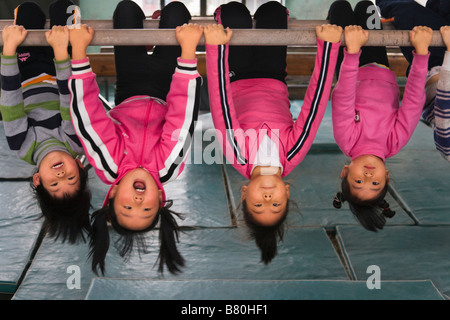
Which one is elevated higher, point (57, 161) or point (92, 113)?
point (92, 113)

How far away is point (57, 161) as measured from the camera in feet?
5.17

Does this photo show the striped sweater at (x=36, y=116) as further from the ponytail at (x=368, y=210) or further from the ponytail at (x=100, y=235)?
the ponytail at (x=368, y=210)

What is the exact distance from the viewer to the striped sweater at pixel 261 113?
1458mm

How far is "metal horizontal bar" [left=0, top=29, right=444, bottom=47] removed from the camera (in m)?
1.40

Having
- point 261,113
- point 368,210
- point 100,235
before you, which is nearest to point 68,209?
point 100,235

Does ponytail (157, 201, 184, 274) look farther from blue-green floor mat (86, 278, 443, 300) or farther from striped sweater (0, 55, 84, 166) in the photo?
striped sweater (0, 55, 84, 166)

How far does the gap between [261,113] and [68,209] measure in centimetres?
80

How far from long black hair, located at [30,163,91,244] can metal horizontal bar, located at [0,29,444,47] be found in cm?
50

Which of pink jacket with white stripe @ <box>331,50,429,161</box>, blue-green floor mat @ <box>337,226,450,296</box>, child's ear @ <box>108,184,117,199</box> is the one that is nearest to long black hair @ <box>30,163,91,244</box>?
child's ear @ <box>108,184,117,199</box>

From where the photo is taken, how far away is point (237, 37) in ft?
4.67

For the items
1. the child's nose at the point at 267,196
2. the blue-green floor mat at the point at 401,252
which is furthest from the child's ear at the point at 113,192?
the blue-green floor mat at the point at 401,252

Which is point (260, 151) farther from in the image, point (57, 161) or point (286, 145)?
point (57, 161)
